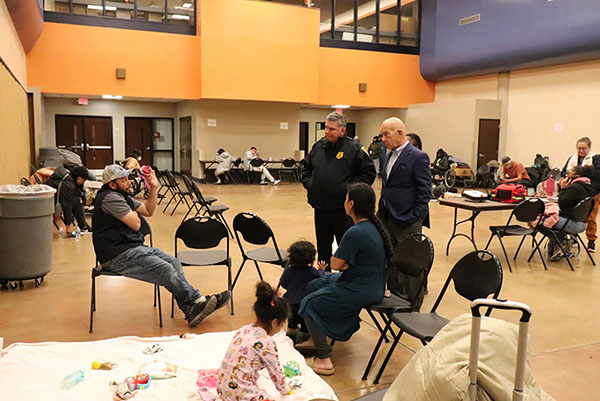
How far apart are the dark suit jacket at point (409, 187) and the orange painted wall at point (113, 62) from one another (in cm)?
1153

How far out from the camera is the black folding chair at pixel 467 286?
9.63 feet

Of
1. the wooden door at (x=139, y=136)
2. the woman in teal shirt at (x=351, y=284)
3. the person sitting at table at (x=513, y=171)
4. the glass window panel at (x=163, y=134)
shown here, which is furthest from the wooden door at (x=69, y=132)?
the woman in teal shirt at (x=351, y=284)

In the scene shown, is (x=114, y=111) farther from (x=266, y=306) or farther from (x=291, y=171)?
(x=266, y=306)

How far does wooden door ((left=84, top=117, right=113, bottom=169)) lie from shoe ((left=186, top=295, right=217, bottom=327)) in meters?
14.9

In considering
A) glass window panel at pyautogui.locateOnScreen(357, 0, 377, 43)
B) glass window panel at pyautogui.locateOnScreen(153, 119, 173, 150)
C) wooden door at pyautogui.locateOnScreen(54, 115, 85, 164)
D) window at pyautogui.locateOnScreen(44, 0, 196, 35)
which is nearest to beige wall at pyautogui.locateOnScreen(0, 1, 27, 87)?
window at pyautogui.locateOnScreen(44, 0, 196, 35)

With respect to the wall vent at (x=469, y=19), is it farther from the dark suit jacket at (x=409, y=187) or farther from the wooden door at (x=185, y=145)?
the dark suit jacket at (x=409, y=187)

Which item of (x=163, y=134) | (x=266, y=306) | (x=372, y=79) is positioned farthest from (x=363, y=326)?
(x=163, y=134)

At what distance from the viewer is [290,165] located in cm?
1573

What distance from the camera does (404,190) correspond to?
4.38 meters

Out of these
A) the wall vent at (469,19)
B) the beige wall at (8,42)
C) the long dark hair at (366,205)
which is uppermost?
the wall vent at (469,19)

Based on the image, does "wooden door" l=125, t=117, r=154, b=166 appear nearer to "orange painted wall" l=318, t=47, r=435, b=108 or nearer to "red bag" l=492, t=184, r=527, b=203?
"orange painted wall" l=318, t=47, r=435, b=108

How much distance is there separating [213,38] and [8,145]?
829 cm

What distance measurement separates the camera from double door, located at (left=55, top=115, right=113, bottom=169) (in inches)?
672

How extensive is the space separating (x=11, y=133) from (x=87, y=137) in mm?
10206
